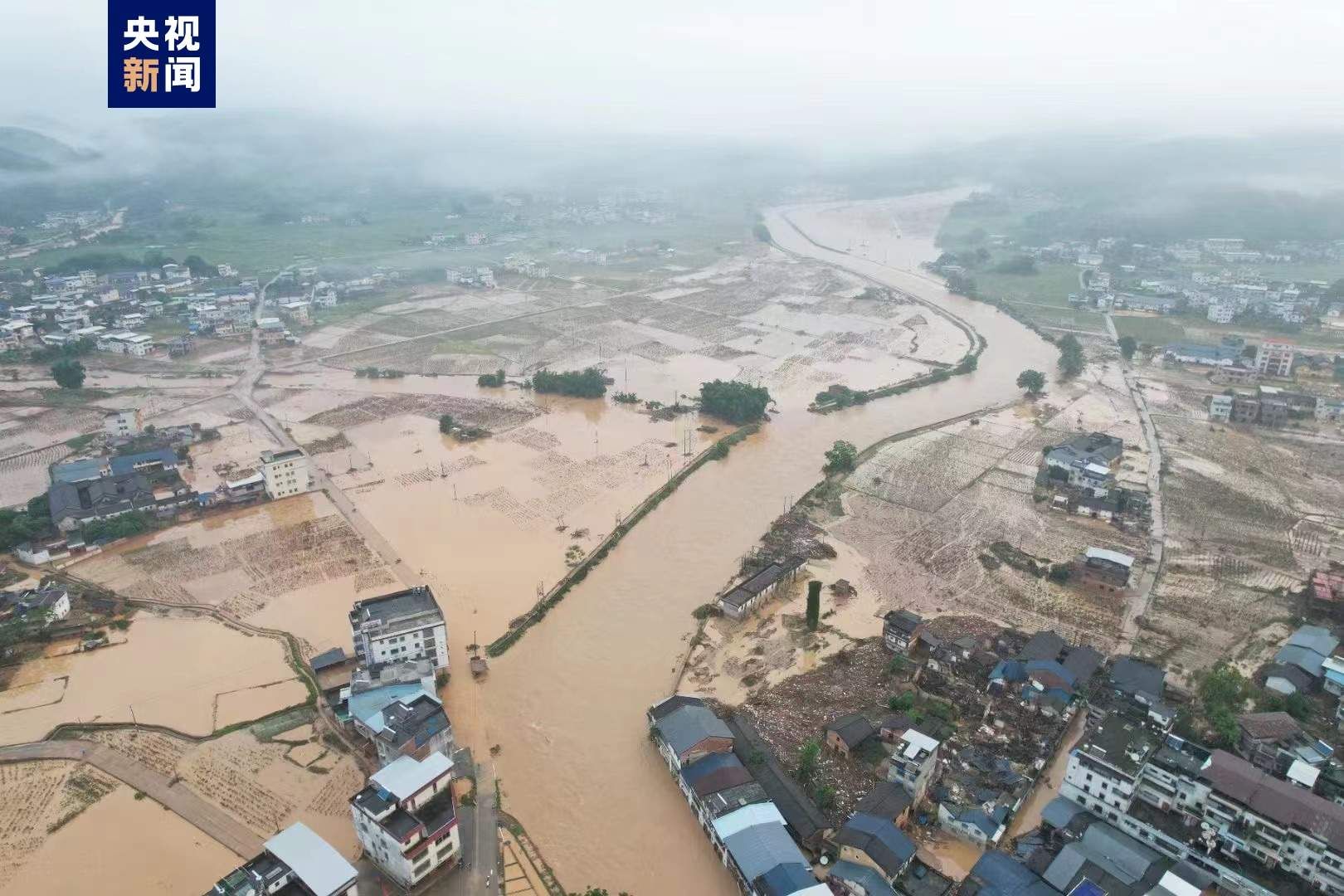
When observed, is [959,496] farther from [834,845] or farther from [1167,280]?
[1167,280]

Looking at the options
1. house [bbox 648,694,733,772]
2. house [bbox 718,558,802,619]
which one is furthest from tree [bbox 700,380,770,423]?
house [bbox 648,694,733,772]

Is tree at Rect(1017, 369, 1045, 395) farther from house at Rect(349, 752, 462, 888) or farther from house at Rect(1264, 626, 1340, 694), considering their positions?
house at Rect(349, 752, 462, 888)

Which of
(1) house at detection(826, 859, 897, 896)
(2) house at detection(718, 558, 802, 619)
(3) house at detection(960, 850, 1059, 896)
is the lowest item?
(1) house at detection(826, 859, 897, 896)

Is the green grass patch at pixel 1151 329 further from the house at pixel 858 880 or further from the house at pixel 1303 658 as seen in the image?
the house at pixel 858 880

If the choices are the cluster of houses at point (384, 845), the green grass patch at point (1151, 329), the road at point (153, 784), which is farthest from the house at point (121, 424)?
the green grass patch at point (1151, 329)

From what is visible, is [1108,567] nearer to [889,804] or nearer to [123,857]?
[889,804]

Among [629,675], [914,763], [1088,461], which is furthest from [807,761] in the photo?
[1088,461]

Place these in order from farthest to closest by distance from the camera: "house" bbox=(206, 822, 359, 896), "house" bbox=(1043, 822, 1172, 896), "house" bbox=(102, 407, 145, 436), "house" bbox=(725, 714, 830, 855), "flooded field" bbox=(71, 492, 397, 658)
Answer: "house" bbox=(102, 407, 145, 436) < "flooded field" bbox=(71, 492, 397, 658) < "house" bbox=(725, 714, 830, 855) < "house" bbox=(1043, 822, 1172, 896) < "house" bbox=(206, 822, 359, 896)
